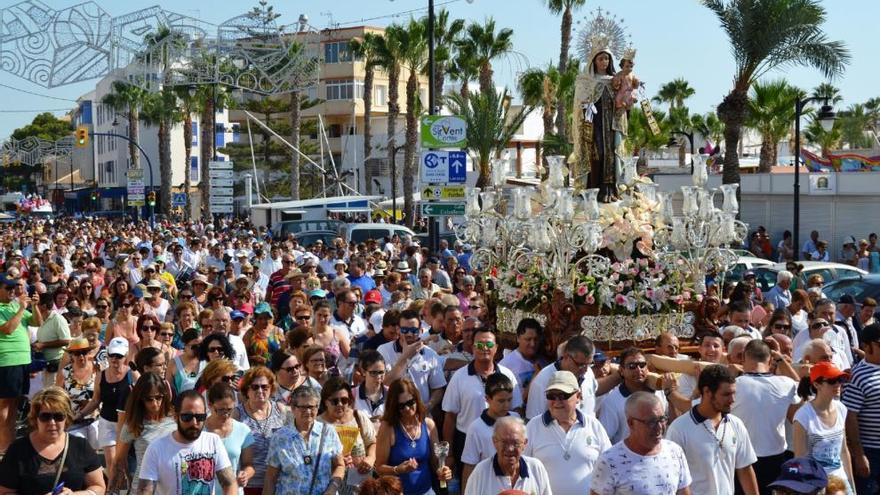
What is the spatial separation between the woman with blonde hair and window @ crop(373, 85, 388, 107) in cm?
6770

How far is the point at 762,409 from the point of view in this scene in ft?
25.6

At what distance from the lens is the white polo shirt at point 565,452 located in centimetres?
Answer: 665

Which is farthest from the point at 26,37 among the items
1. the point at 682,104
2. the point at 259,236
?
the point at 682,104

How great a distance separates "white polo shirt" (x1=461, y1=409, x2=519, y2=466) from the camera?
7.05 m

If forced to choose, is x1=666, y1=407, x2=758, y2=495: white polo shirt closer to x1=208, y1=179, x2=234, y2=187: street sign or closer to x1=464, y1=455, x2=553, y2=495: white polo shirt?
x1=464, y1=455, x2=553, y2=495: white polo shirt

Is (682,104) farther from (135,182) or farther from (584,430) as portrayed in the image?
(584,430)

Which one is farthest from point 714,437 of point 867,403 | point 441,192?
point 441,192

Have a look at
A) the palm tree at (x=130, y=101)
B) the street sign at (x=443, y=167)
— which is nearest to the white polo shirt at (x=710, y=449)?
the street sign at (x=443, y=167)

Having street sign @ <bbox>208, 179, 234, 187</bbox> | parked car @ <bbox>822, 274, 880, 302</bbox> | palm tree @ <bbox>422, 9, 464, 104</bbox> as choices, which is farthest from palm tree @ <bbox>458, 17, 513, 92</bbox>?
parked car @ <bbox>822, 274, 880, 302</bbox>

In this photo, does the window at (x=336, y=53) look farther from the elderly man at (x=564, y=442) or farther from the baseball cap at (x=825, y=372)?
the elderly man at (x=564, y=442)

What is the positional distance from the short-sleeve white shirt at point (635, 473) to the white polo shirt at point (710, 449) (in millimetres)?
637

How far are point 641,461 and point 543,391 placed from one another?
6.02 feet

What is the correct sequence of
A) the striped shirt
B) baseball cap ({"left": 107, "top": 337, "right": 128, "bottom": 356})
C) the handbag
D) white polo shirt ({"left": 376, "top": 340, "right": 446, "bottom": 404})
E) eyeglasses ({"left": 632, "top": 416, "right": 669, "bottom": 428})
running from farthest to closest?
white polo shirt ({"left": 376, "top": 340, "right": 446, "bottom": 404}) → baseball cap ({"left": 107, "top": 337, "right": 128, "bottom": 356}) → the striped shirt → the handbag → eyeglasses ({"left": 632, "top": 416, "right": 669, "bottom": 428})

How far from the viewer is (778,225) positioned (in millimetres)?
34969
